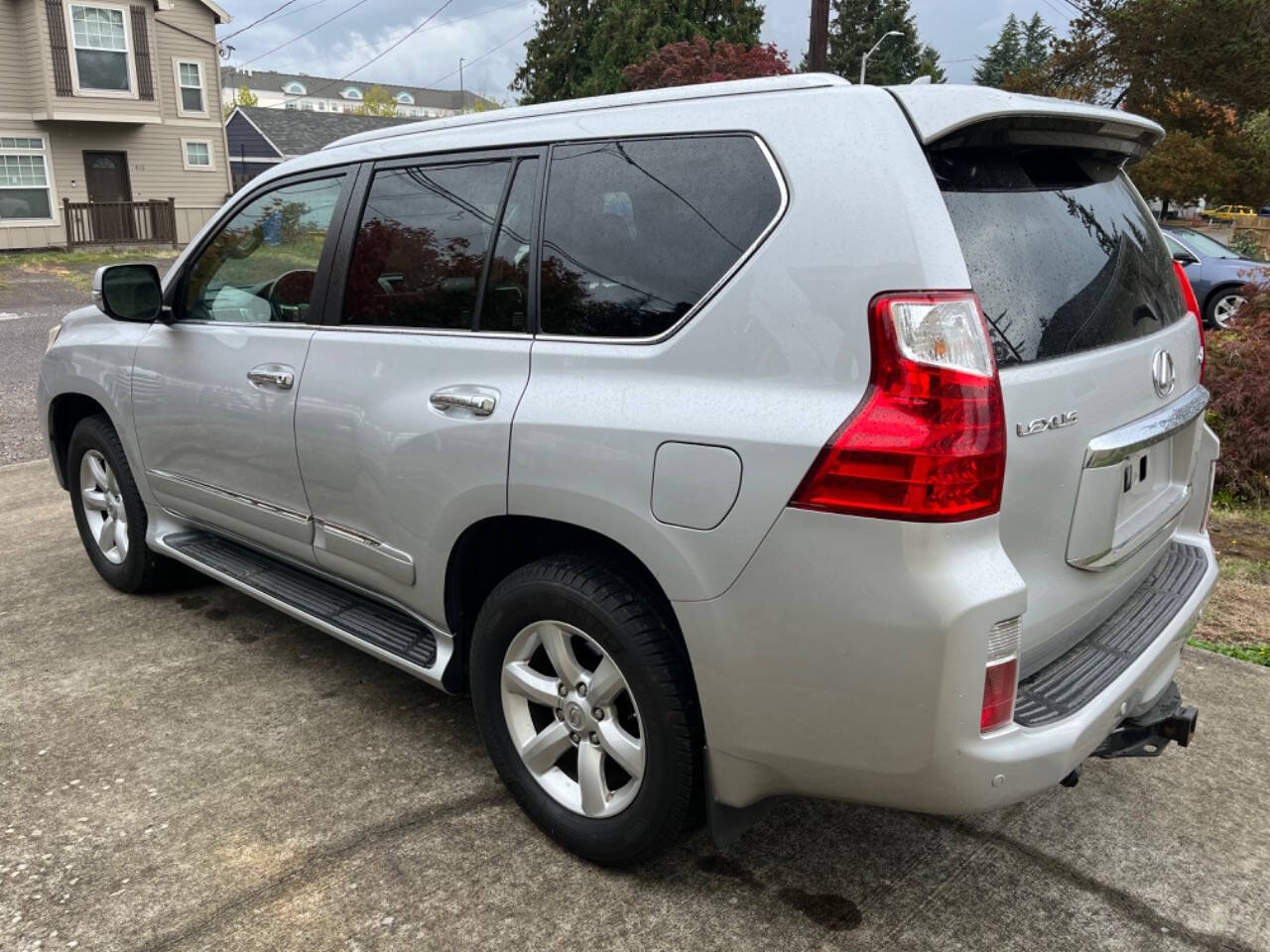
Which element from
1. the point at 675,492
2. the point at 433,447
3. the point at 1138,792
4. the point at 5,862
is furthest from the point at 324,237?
the point at 1138,792

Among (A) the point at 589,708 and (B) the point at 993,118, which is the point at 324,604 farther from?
(B) the point at 993,118

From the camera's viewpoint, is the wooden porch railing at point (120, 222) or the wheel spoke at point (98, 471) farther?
the wooden porch railing at point (120, 222)

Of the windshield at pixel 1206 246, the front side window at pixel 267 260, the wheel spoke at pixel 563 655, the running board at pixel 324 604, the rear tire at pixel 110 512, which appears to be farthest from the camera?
the windshield at pixel 1206 246

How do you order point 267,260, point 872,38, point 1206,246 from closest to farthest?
point 267,260
point 1206,246
point 872,38

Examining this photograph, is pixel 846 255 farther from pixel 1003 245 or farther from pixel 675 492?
pixel 675 492

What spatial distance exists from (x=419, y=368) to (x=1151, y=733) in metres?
2.09

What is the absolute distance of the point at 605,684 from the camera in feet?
8.21

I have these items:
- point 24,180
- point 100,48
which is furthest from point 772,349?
point 100,48

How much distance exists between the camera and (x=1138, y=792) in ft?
10.0

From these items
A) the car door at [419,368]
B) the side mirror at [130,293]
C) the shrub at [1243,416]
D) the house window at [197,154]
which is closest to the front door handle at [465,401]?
the car door at [419,368]

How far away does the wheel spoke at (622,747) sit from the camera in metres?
2.47

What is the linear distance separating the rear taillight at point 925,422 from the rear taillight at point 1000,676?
0.79 ft

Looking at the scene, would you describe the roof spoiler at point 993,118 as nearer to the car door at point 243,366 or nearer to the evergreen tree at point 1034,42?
the car door at point 243,366

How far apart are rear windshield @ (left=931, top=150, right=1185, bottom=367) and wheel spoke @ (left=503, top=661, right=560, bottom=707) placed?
4.44 ft
